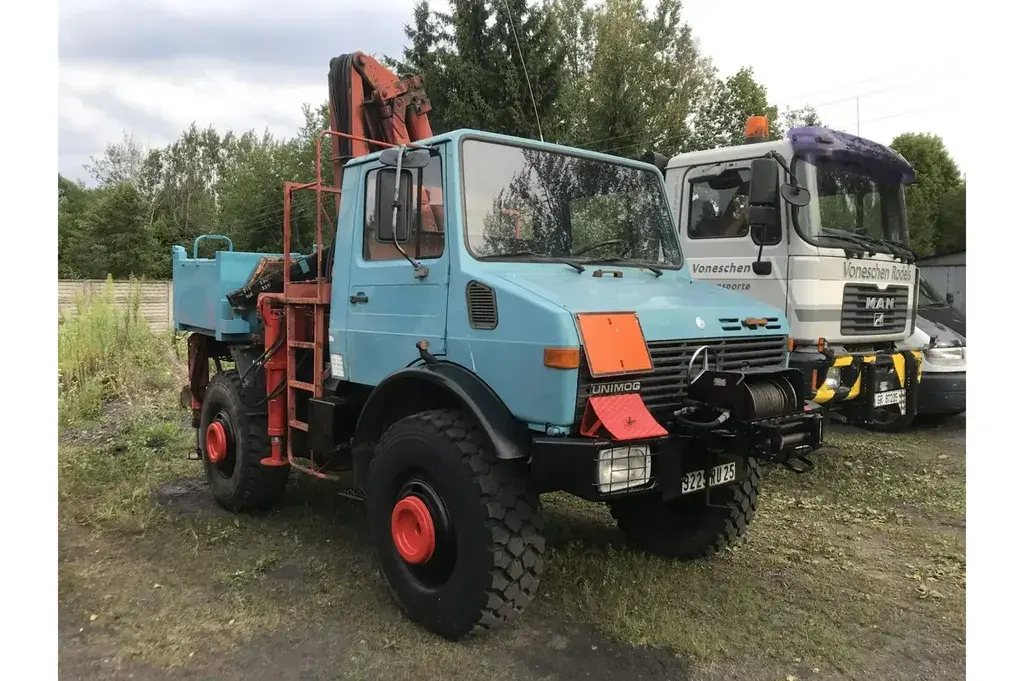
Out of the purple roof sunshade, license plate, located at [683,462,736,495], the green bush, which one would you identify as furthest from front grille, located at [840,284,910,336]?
the green bush

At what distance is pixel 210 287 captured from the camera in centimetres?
540

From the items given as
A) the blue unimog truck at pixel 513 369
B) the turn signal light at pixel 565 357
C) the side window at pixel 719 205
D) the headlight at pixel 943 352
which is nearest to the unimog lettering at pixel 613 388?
the blue unimog truck at pixel 513 369

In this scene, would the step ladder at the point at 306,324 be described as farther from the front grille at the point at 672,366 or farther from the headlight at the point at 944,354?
the headlight at the point at 944,354

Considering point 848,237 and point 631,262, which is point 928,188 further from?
point 631,262

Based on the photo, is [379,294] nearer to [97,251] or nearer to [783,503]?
[783,503]

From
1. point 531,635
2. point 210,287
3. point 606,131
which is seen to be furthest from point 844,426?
point 606,131

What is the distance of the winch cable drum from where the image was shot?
3.12m

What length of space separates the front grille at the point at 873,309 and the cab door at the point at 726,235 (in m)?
0.59

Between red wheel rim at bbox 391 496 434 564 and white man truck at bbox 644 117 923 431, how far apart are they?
119 inches

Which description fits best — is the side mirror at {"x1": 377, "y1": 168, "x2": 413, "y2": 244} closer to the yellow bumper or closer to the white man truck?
the white man truck

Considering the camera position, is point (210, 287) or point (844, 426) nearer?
point (210, 287)

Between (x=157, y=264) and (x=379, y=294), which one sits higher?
(x=157, y=264)

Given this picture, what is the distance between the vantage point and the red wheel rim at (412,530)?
3260 mm

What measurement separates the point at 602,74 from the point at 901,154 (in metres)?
12.5
